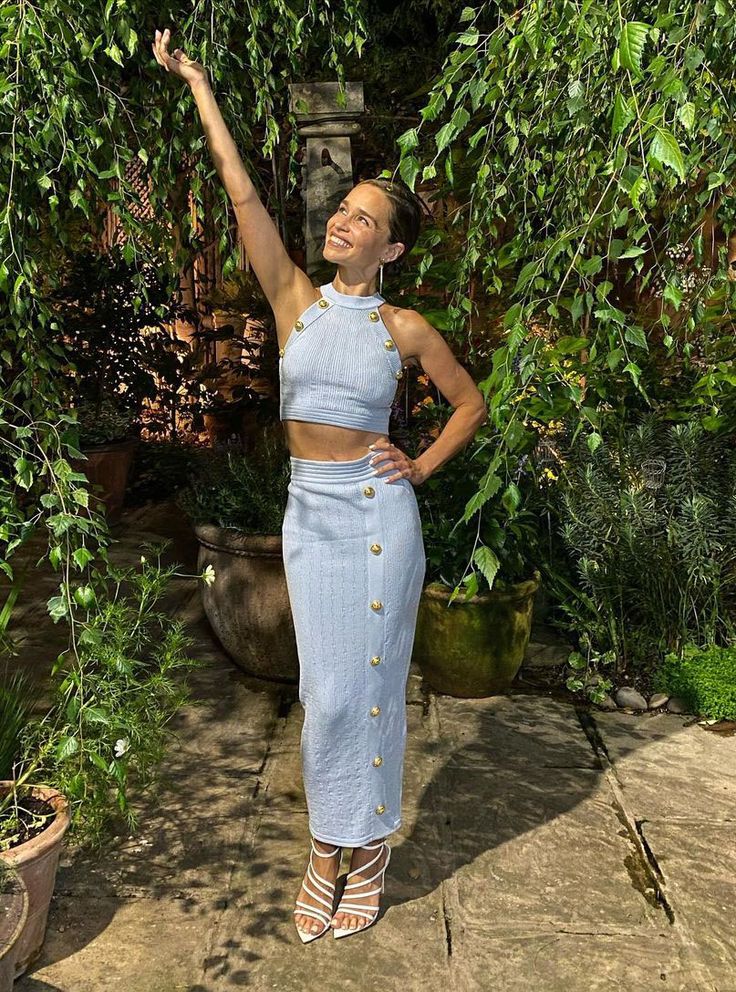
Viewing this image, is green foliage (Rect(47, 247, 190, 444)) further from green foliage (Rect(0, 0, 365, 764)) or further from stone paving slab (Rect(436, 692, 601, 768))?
green foliage (Rect(0, 0, 365, 764))

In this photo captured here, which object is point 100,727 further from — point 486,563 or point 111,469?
point 111,469

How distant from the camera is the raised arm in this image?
7.23ft

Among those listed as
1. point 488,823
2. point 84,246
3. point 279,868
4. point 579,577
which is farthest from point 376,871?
point 84,246

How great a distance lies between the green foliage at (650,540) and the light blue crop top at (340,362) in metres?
1.83

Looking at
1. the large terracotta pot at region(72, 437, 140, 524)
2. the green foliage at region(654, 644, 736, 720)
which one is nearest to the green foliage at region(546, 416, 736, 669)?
the green foliage at region(654, 644, 736, 720)

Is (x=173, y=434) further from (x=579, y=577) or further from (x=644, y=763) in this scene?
(x=644, y=763)

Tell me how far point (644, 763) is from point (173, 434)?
187 inches

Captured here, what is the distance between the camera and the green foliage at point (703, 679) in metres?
3.99

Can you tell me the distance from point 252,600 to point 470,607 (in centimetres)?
86

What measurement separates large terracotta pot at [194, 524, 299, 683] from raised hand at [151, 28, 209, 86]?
2066 mm

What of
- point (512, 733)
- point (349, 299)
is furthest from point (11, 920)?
point (512, 733)

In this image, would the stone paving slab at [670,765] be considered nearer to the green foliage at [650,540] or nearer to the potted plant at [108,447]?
the green foliage at [650,540]

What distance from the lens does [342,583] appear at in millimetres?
2516

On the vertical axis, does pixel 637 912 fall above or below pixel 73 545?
below
